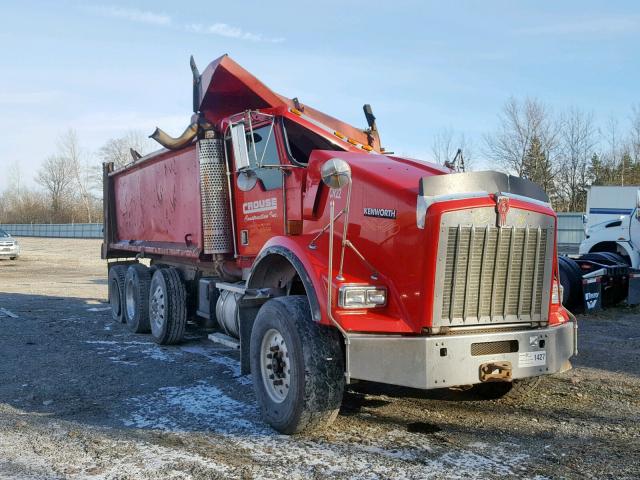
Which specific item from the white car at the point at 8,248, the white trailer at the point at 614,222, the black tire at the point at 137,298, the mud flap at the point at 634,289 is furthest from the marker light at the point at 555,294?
the white car at the point at 8,248

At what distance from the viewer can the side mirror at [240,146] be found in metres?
6.38

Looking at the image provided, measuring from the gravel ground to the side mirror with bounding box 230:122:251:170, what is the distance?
7.22 feet

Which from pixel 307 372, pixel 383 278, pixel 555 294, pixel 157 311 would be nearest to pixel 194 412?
pixel 307 372

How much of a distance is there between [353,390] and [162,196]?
4.48m

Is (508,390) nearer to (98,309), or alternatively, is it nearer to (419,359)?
(419,359)

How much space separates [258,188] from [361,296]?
2.43 m

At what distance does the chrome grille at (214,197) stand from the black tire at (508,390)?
319cm

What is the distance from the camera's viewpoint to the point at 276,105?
6406 millimetres

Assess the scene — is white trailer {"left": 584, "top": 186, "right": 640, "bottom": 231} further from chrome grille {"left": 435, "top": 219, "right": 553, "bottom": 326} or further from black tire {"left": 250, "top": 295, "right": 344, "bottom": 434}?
black tire {"left": 250, "top": 295, "right": 344, "bottom": 434}

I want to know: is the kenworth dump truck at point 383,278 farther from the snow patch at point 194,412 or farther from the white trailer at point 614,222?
the white trailer at point 614,222

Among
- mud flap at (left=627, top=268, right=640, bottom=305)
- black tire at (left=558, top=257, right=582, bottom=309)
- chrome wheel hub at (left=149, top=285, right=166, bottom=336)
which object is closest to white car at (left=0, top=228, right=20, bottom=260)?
chrome wheel hub at (left=149, top=285, right=166, bottom=336)

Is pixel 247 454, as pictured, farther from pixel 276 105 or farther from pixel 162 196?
pixel 162 196

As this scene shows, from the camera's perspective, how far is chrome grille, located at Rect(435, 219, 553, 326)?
4395 millimetres

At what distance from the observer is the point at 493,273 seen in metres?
4.55
